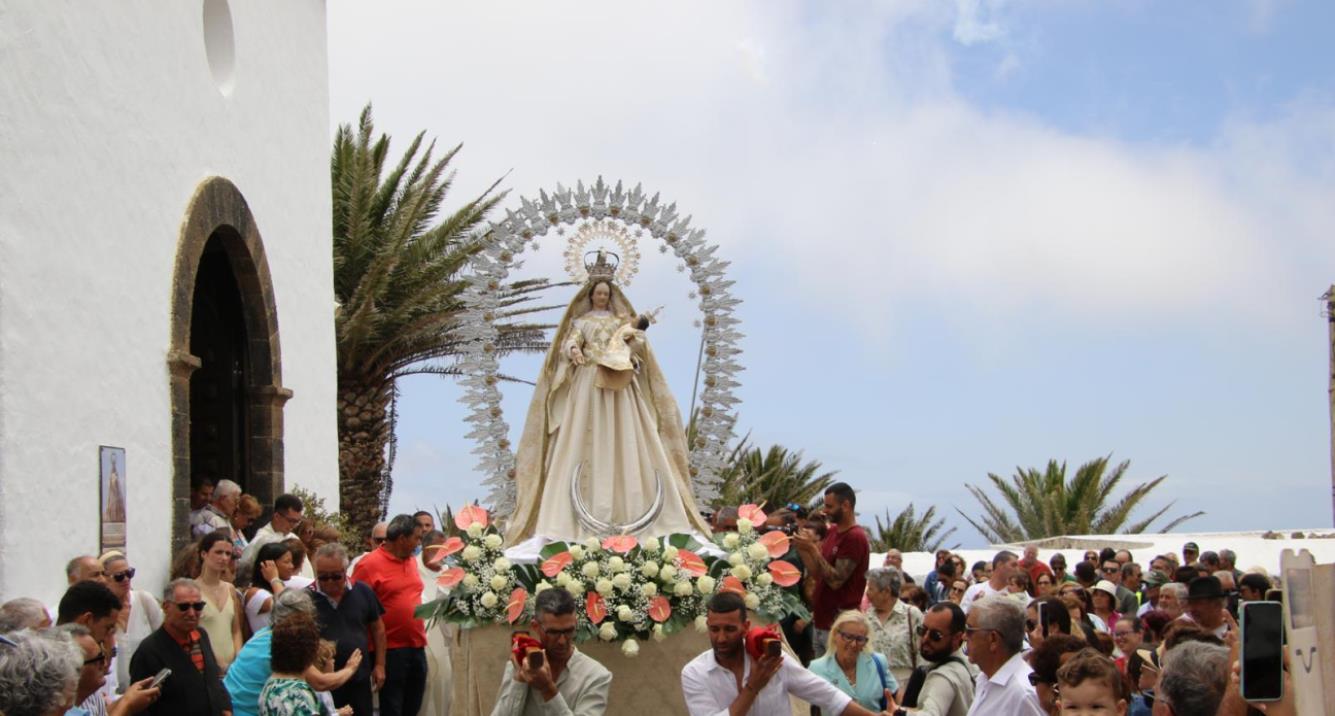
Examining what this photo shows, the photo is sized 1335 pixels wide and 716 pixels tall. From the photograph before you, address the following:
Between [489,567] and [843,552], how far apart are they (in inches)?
75.5

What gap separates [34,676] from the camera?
13.4ft

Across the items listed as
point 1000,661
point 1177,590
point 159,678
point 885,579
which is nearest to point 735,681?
point 1000,661

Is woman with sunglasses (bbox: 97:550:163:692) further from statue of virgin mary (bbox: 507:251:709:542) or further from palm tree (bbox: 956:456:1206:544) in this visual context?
palm tree (bbox: 956:456:1206:544)

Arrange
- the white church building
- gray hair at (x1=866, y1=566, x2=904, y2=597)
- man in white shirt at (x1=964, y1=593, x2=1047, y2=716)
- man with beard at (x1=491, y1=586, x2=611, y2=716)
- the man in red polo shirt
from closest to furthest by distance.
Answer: man in white shirt at (x1=964, y1=593, x2=1047, y2=716) → man with beard at (x1=491, y1=586, x2=611, y2=716) → gray hair at (x1=866, y1=566, x2=904, y2=597) → the man in red polo shirt → the white church building

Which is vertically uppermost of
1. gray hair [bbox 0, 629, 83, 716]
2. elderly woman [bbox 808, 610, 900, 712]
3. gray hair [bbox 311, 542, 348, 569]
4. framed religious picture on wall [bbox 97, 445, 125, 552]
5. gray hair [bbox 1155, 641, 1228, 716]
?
framed religious picture on wall [bbox 97, 445, 125, 552]

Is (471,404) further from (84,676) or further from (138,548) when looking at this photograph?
(84,676)

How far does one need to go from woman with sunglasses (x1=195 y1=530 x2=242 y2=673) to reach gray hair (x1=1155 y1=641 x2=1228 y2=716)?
5133 mm

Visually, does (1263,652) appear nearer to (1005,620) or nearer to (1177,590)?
(1005,620)

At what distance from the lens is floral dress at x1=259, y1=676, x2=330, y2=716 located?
552cm

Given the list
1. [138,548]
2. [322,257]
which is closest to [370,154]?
[322,257]

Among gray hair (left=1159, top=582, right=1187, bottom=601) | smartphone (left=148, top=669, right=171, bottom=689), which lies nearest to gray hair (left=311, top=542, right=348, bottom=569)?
smartphone (left=148, top=669, right=171, bottom=689)

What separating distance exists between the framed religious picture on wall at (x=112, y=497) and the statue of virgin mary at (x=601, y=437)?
10.1ft

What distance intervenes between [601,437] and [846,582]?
2180mm

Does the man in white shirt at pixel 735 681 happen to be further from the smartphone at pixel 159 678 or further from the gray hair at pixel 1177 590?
the gray hair at pixel 1177 590
